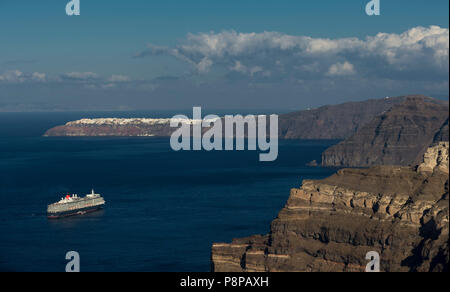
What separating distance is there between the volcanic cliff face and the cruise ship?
67352mm

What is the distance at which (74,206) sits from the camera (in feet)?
559

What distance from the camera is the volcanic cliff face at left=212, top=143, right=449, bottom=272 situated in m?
90.8

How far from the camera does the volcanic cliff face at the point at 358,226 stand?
90.8m

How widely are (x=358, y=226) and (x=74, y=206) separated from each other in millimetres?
90915

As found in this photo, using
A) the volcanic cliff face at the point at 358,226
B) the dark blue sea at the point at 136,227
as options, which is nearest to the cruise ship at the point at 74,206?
the dark blue sea at the point at 136,227

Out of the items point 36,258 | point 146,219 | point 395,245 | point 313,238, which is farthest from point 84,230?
point 395,245

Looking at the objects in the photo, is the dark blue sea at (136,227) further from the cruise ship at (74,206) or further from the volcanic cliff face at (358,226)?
the volcanic cliff face at (358,226)

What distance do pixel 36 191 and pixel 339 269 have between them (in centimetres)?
12312

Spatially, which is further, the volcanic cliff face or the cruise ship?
the cruise ship

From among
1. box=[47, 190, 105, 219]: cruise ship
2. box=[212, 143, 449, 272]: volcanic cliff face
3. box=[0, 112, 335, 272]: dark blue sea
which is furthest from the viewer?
A: box=[47, 190, 105, 219]: cruise ship

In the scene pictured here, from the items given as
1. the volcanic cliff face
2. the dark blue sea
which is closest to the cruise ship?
the dark blue sea

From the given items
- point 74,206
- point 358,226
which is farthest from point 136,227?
point 358,226

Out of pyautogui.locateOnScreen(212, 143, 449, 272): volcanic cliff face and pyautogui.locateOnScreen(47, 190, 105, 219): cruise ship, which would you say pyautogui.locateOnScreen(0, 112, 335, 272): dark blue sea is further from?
pyautogui.locateOnScreen(212, 143, 449, 272): volcanic cliff face
